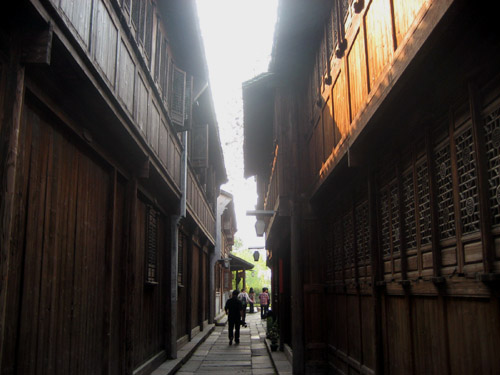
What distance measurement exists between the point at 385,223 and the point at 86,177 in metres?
3.53

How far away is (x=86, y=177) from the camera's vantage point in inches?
252

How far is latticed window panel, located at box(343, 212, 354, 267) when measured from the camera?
27.2 ft

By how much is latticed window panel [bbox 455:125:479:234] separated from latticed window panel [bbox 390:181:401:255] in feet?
5.57

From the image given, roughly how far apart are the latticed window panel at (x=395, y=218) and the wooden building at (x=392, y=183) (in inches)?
0.5

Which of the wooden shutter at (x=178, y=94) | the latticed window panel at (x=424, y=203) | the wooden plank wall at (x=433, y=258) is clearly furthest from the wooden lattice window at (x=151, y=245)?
the latticed window panel at (x=424, y=203)

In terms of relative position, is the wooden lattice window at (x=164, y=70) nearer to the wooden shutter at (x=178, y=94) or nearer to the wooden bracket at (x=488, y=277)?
the wooden shutter at (x=178, y=94)

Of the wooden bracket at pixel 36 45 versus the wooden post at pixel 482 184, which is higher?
the wooden bracket at pixel 36 45

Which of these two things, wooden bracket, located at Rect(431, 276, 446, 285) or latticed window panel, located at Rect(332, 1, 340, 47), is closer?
wooden bracket, located at Rect(431, 276, 446, 285)

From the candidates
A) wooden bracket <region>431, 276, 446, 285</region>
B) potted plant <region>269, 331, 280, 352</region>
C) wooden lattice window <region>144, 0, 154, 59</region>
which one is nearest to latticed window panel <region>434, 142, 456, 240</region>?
wooden bracket <region>431, 276, 446, 285</region>

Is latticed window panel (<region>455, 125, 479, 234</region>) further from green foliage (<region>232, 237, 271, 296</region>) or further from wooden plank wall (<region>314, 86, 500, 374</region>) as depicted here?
green foliage (<region>232, 237, 271, 296</region>)

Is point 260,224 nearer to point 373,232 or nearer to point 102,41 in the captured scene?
point 373,232

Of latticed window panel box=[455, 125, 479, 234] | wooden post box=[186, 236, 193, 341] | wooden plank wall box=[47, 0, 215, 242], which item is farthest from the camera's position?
wooden post box=[186, 236, 193, 341]

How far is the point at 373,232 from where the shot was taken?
A: 6684 millimetres

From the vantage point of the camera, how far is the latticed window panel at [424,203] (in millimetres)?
4891
